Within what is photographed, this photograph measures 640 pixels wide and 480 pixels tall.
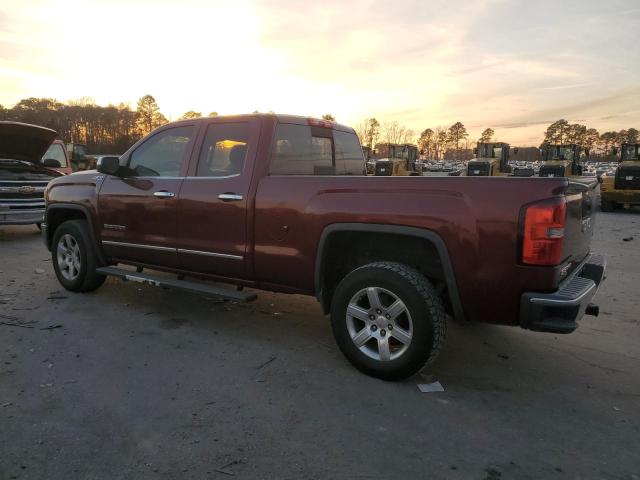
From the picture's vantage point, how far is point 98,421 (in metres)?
2.95

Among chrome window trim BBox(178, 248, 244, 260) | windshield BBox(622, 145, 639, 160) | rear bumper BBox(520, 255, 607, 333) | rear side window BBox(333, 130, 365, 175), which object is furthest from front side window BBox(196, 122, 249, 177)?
windshield BBox(622, 145, 639, 160)

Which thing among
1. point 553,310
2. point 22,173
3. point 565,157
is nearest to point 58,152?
point 22,173

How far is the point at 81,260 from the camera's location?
553 centimetres

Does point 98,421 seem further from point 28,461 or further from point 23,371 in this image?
point 23,371

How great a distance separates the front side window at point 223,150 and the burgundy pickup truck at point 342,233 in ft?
0.04

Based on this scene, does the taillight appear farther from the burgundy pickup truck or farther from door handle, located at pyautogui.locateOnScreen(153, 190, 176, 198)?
door handle, located at pyautogui.locateOnScreen(153, 190, 176, 198)

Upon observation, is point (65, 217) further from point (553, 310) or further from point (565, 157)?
point (565, 157)

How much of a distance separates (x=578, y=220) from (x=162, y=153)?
3.86 metres

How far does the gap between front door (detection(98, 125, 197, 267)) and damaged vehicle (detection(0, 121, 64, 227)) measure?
482 cm

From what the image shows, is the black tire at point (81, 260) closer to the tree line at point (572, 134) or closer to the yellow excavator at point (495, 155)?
the yellow excavator at point (495, 155)

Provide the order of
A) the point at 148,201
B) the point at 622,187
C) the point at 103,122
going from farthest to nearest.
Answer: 1. the point at 103,122
2. the point at 622,187
3. the point at 148,201

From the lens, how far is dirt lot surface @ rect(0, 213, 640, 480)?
8.45 ft

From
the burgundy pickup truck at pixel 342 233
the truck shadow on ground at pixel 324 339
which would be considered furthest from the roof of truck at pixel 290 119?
the truck shadow on ground at pixel 324 339

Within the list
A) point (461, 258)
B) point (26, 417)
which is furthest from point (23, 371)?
point (461, 258)
